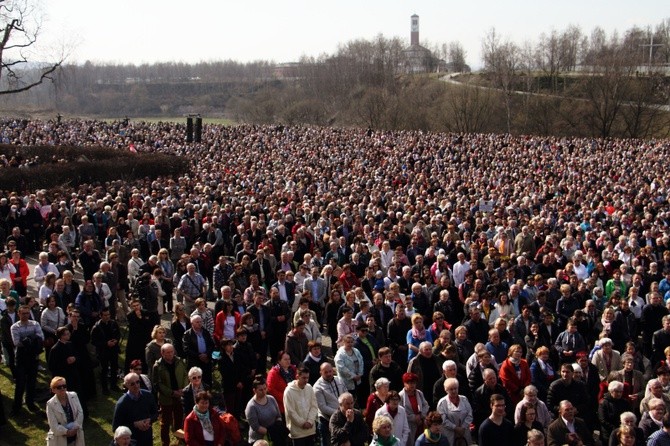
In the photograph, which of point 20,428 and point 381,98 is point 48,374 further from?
point 381,98

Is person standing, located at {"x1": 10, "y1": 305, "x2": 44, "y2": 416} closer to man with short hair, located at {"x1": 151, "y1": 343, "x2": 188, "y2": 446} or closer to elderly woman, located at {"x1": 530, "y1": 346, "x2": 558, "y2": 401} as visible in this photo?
man with short hair, located at {"x1": 151, "y1": 343, "x2": 188, "y2": 446}

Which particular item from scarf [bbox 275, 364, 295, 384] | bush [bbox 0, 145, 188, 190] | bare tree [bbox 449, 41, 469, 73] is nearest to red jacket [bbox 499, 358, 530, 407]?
scarf [bbox 275, 364, 295, 384]

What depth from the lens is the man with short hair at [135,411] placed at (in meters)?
6.86

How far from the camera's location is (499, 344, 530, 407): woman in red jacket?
7.88 meters

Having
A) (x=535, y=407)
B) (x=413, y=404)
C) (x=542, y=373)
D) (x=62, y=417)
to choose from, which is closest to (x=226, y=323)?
(x=62, y=417)

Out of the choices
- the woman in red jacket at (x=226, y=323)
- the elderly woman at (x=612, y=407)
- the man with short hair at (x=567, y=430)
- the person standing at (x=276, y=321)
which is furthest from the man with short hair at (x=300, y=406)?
the elderly woman at (x=612, y=407)

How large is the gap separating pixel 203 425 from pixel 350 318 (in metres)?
3.03

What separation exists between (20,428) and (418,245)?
8008 mm

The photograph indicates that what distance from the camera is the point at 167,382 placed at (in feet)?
25.5

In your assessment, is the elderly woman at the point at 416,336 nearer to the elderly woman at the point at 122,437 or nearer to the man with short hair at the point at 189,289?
the elderly woman at the point at 122,437

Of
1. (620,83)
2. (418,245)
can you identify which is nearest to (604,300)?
(418,245)

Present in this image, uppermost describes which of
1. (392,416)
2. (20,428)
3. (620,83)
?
(620,83)

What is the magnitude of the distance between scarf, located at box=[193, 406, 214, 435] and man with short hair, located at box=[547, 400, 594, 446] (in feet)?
10.4

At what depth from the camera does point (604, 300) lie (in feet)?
36.6
